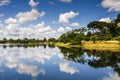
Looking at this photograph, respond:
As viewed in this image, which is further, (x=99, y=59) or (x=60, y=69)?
(x=99, y=59)

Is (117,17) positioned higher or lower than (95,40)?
higher

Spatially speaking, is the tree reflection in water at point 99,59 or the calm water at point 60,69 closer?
the calm water at point 60,69

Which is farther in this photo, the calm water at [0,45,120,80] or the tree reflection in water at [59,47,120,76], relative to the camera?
the tree reflection in water at [59,47,120,76]

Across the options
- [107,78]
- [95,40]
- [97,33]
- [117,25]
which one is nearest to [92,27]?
[97,33]

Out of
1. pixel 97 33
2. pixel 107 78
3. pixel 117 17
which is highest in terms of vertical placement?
pixel 117 17

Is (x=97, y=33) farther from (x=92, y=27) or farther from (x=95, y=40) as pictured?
(x=95, y=40)

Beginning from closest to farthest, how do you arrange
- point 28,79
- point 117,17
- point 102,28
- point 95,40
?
point 28,79 → point 95,40 → point 117,17 → point 102,28

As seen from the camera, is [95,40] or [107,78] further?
[95,40]

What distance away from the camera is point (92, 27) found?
490ft

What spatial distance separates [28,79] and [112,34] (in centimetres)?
12022

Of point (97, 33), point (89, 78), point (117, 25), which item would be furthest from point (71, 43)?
point (89, 78)

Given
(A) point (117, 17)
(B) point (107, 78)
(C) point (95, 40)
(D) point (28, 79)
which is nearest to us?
(D) point (28, 79)

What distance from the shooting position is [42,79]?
24.9 meters

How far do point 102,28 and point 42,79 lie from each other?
124 metres
